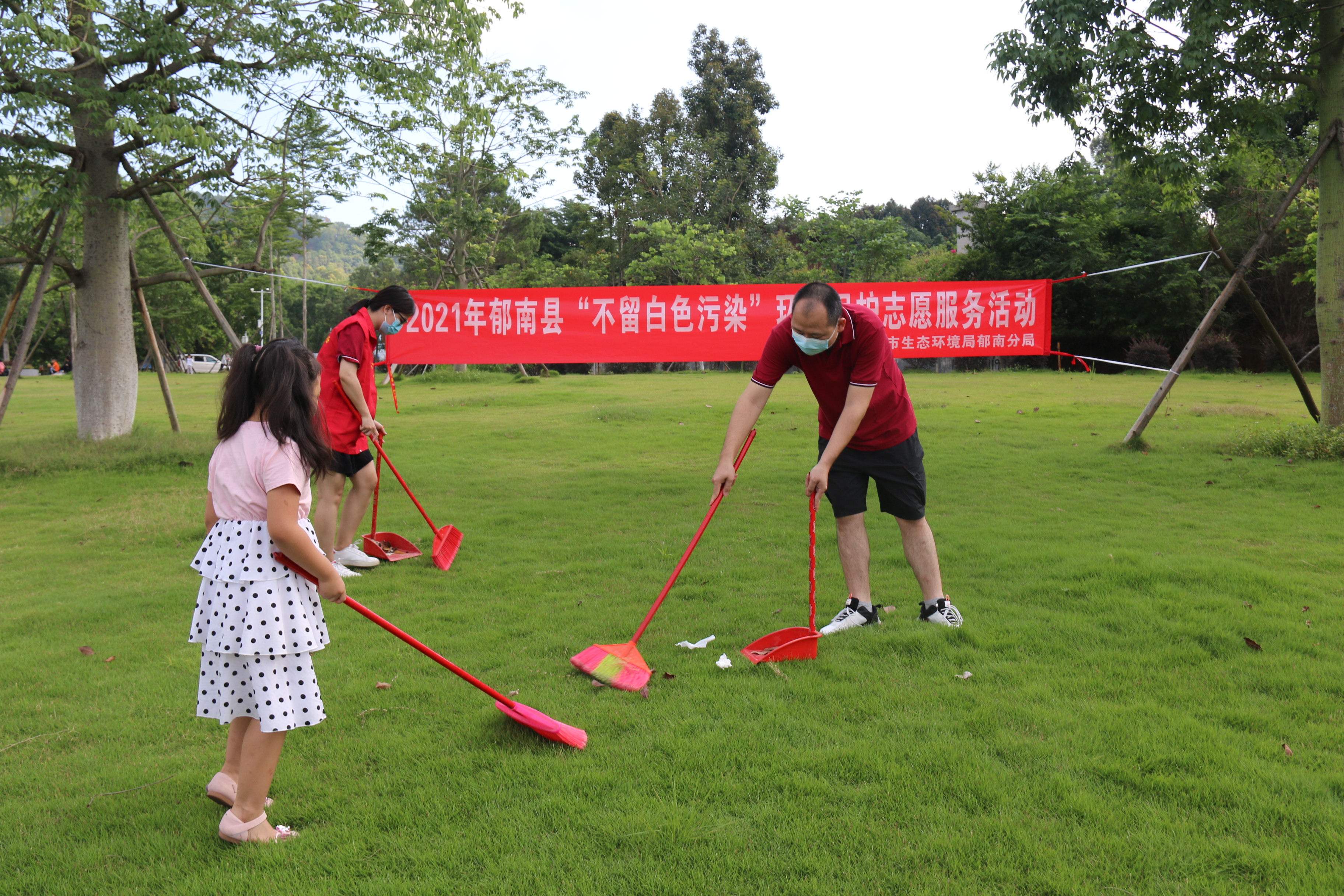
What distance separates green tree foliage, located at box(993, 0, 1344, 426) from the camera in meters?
8.73

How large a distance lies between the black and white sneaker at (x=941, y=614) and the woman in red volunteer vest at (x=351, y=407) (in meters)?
3.53

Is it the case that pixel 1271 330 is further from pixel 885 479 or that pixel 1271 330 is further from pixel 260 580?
pixel 260 580

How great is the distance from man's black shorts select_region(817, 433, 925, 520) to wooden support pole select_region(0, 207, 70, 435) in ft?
30.6

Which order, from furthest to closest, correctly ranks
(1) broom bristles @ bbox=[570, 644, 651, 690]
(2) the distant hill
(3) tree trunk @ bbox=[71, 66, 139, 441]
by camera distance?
(2) the distant hill
(3) tree trunk @ bbox=[71, 66, 139, 441]
(1) broom bristles @ bbox=[570, 644, 651, 690]

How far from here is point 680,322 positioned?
10125 mm

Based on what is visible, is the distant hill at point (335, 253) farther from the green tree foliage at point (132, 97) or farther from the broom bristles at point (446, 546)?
the broom bristles at point (446, 546)

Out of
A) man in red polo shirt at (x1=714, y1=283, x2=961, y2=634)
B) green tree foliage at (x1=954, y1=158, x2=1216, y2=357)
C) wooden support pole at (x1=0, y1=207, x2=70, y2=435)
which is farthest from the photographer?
green tree foliage at (x1=954, y1=158, x2=1216, y2=357)

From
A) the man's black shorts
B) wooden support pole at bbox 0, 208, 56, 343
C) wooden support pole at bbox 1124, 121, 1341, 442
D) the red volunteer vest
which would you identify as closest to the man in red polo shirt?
the man's black shorts

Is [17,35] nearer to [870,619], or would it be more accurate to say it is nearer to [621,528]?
[621,528]

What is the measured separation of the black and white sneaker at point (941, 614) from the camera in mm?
4309

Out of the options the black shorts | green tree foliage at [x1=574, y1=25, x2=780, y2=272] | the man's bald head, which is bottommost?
the black shorts

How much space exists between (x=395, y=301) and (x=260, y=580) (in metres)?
3.39

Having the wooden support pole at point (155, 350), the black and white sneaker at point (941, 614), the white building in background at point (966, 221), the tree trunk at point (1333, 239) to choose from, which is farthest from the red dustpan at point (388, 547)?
the white building in background at point (966, 221)

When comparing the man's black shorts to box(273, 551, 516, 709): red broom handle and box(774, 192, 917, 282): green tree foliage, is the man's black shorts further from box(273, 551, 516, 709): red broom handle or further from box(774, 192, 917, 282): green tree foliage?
box(774, 192, 917, 282): green tree foliage
